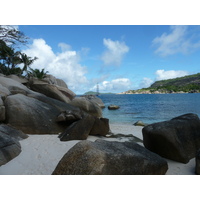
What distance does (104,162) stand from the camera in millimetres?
3078

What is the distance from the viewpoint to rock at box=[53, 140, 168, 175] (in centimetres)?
305

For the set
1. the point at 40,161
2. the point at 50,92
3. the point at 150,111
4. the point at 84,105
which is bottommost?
the point at 150,111

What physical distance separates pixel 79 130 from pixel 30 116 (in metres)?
2.36

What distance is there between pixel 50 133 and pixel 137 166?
18.0 ft

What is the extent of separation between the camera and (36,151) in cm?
569

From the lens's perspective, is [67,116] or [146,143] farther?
[67,116]

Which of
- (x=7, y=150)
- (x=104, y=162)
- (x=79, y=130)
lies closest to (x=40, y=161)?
(x=7, y=150)

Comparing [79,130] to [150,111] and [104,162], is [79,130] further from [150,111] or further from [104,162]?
[150,111]

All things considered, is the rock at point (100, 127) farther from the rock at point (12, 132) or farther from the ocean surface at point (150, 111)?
the ocean surface at point (150, 111)

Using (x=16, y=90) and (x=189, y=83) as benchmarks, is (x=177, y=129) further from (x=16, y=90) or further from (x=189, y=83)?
(x=189, y=83)

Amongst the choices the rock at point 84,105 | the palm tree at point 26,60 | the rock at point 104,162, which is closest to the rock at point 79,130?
the rock at point 104,162

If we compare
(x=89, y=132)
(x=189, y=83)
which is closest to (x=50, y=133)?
(x=89, y=132)

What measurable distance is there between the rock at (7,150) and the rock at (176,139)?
4143 mm

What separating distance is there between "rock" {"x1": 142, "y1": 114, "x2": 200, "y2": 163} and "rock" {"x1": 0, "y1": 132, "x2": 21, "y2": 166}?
4.14 meters
